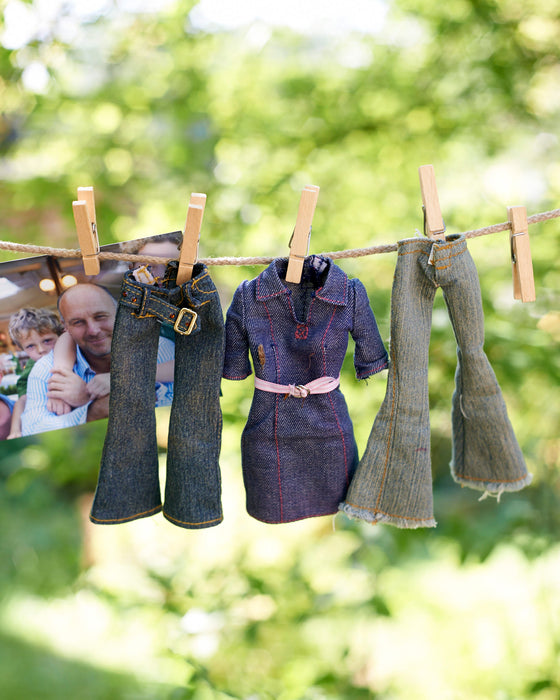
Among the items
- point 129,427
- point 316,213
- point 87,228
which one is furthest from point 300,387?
point 316,213

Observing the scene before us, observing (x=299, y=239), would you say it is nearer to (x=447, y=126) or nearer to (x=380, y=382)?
(x=380, y=382)

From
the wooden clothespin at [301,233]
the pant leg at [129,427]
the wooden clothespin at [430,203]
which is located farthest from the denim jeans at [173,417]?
the wooden clothespin at [430,203]

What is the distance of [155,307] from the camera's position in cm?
85

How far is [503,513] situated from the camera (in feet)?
7.04

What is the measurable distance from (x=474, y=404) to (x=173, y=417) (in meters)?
0.50

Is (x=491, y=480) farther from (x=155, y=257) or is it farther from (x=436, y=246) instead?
(x=155, y=257)

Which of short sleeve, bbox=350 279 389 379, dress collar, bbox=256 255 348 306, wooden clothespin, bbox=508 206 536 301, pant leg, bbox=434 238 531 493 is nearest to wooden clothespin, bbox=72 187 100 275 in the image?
dress collar, bbox=256 255 348 306

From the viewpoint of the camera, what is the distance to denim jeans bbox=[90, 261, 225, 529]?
2.85 feet

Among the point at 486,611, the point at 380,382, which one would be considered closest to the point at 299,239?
the point at 380,382

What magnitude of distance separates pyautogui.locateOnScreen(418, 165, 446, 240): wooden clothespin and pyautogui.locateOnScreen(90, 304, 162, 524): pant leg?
0.45 meters

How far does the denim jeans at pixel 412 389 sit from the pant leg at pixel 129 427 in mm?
335

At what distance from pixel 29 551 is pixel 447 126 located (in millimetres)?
2400

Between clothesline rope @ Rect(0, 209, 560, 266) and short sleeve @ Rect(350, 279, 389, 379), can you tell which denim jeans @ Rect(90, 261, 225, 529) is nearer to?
clothesline rope @ Rect(0, 209, 560, 266)


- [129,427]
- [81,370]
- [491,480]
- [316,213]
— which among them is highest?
[316,213]
